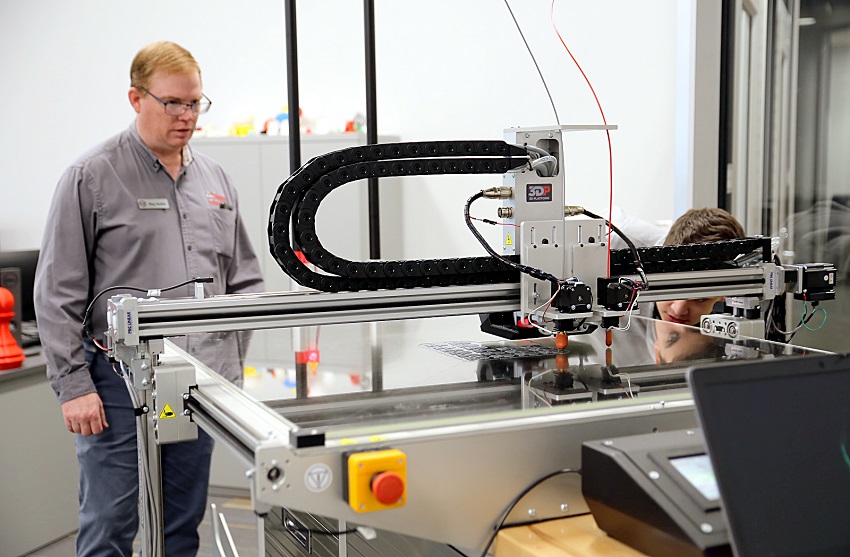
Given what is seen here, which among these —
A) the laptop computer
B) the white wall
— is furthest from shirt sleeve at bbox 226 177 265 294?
the laptop computer

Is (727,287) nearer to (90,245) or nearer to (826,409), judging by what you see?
(826,409)

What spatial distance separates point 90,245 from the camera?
236 centimetres

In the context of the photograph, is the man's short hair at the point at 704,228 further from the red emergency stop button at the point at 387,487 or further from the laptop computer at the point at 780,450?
the red emergency stop button at the point at 387,487

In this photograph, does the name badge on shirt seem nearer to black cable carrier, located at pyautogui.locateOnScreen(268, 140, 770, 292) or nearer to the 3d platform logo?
black cable carrier, located at pyautogui.locateOnScreen(268, 140, 770, 292)

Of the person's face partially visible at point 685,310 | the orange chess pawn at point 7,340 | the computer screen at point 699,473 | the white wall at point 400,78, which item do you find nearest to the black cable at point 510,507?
the computer screen at point 699,473

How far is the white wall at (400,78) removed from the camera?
12.5 ft

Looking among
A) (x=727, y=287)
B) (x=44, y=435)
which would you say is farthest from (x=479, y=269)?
(x=44, y=435)

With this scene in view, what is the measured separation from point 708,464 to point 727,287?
0.62 m

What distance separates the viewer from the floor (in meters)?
3.20

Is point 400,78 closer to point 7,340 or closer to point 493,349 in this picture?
point 7,340

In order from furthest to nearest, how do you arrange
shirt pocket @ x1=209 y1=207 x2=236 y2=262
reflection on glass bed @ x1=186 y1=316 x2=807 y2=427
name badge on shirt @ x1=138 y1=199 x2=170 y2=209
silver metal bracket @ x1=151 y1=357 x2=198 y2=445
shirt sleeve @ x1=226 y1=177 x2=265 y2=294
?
shirt sleeve @ x1=226 y1=177 x2=265 y2=294
shirt pocket @ x1=209 y1=207 x2=236 y2=262
name badge on shirt @ x1=138 y1=199 x2=170 y2=209
silver metal bracket @ x1=151 y1=357 x2=198 y2=445
reflection on glass bed @ x1=186 y1=316 x2=807 y2=427

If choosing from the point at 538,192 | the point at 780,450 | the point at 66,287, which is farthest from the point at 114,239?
the point at 780,450

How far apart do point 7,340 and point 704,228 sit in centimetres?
236

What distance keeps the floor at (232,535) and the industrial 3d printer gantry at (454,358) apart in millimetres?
1481
